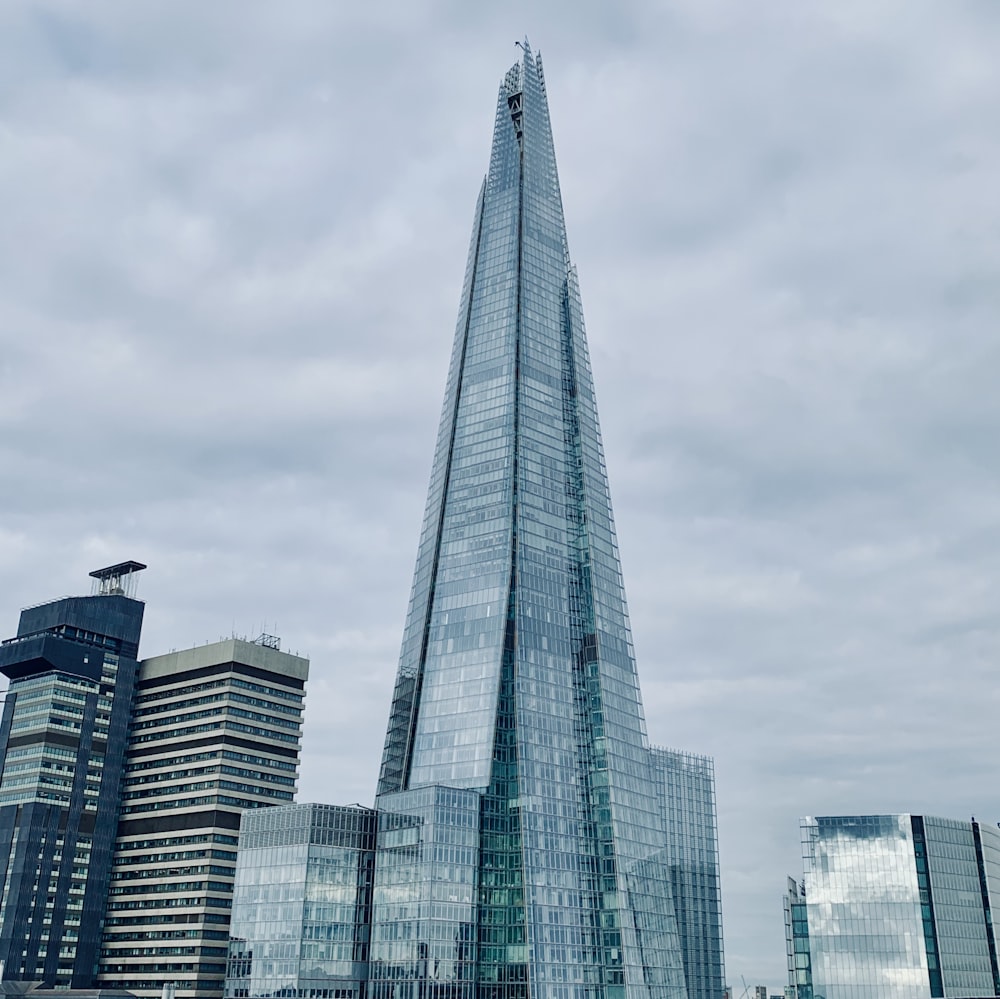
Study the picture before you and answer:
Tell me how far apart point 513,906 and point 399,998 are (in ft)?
71.7

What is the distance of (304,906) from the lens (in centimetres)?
17588

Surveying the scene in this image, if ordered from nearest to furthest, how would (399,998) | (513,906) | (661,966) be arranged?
(399,998) < (513,906) < (661,966)

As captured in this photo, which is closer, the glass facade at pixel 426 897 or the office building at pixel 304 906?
the glass facade at pixel 426 897

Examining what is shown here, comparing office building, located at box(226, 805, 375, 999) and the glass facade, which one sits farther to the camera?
office building, located at box(226, 805, 375, 999)

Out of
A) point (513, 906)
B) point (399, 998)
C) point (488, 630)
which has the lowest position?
point (399, 998)

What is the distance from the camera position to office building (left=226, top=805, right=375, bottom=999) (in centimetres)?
17411

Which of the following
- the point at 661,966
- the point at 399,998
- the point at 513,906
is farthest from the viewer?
the point at 661,966

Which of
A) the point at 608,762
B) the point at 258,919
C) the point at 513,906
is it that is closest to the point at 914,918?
the point at 608,762

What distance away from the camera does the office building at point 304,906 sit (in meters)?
174

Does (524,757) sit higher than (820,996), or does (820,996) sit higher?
(524,757)

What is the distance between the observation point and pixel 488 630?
19950 cm

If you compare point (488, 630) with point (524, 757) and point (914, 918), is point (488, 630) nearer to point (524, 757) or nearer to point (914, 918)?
point (524, 757)

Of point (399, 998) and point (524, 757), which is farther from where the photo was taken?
point (524, 757)

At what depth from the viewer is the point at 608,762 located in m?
199
